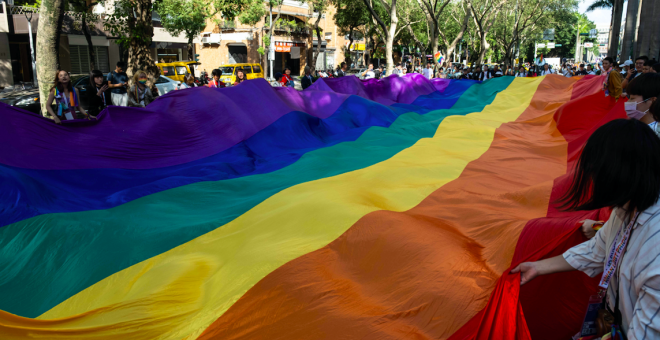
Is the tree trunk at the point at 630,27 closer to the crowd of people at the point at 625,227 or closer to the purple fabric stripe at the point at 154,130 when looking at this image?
the purple fabric stripe at the point at 154,130

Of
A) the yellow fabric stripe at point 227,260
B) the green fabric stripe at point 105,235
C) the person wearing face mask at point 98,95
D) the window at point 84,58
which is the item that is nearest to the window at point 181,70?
the window at point 84,58

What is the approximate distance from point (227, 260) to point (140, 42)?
9.02 m

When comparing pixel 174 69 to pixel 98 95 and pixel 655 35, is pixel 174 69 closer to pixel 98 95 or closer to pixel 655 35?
pixel 98 95

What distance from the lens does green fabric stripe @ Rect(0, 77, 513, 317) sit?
2.64 m

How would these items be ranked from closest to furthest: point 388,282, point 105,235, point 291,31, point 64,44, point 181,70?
point 388,282
point 105,235
point 181,70
point 64,44
point 291,31

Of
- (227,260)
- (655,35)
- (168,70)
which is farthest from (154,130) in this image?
(655,35)

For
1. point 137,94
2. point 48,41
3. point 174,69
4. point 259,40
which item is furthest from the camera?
point 259,40

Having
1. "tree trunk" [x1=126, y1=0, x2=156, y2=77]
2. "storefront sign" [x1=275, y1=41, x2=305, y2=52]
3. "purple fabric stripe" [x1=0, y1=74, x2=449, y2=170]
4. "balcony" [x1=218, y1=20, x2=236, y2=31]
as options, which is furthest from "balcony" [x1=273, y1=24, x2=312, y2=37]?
"purple fabric stripe" [x1=0, y1=74, x2=449, y2=170]

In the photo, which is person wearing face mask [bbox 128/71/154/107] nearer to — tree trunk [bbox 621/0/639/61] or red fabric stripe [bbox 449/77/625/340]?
red fabric stripe [bbox 449/77/625/340]

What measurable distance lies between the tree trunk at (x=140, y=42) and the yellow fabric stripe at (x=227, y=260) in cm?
767

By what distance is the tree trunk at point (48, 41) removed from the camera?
7.27 m

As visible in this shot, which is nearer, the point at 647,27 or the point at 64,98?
the point at 64,98

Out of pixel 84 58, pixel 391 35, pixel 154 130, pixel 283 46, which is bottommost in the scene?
pixel 154 130

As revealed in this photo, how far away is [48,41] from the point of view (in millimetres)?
7387
